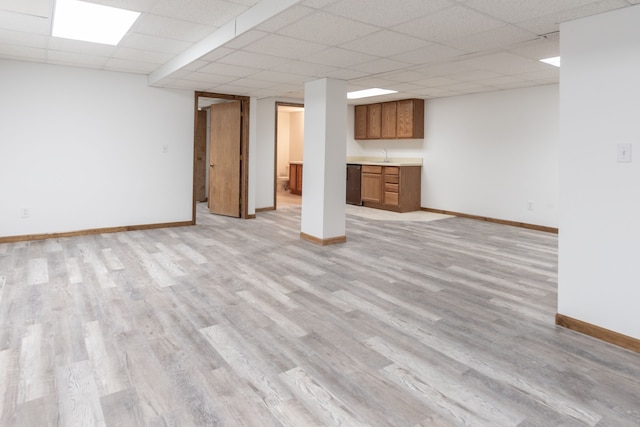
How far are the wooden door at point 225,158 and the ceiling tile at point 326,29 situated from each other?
12.6ft

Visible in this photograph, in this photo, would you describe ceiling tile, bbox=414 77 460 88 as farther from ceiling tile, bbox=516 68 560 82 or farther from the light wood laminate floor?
the light wood laminate floor

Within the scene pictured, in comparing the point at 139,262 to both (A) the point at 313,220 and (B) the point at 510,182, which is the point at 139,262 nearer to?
(A) the point at 313,220

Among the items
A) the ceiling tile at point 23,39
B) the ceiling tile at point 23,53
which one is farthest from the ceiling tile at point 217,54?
the ceiling tile at point 23,53

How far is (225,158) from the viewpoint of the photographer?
23.7 ft

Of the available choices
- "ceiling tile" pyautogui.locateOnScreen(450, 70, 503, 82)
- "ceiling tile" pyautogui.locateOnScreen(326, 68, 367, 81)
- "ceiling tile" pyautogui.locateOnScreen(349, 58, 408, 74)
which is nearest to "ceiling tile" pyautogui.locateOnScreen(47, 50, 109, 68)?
"ceiling tile" pyautogui.locateOnScreen(326, 68, 367, 81)

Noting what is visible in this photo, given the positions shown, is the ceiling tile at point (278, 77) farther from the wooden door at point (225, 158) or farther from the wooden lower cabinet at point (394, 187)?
the wooden lower cabinet at point (394, 187)

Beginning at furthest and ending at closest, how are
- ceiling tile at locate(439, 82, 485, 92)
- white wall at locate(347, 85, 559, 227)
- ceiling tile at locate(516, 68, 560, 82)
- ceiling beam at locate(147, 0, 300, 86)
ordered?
1. white wall at locate(347, 85, 559, 227)
2. ceiling tile at locate(439, 82, 485, 92)
3. ceiling tile at locate(516, 68, 560, 82)
4. ceiling beam at locate(147, 0, 300, 86)

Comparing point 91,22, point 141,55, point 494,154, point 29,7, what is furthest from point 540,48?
point 29,7

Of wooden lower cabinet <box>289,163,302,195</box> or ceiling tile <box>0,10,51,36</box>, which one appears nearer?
ceiling tile <box>0,10,51,36</box>

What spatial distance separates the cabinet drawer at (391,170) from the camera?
782cm

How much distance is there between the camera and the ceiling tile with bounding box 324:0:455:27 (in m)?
2.58

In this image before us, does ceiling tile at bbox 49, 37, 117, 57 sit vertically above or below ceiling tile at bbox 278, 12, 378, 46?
above

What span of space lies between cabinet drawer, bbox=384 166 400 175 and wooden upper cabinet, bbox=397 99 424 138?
0.66 m

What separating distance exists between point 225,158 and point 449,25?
16.4 ft
